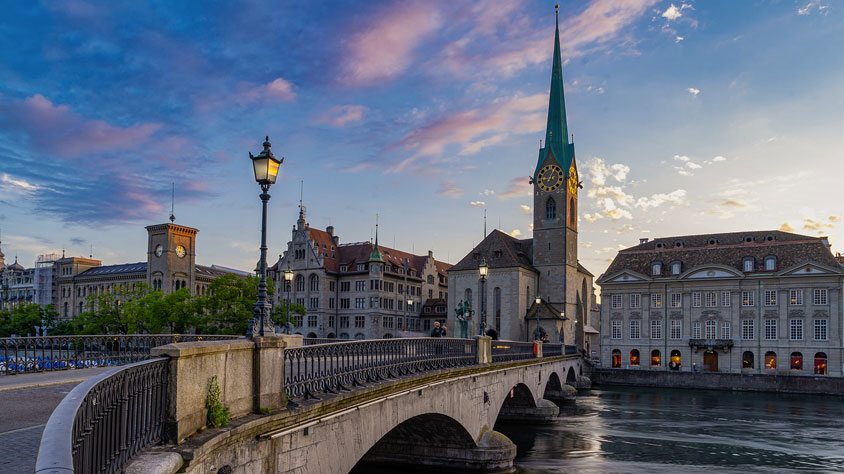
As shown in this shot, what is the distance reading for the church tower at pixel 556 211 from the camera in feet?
275

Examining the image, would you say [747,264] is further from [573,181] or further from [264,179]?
[264,179]

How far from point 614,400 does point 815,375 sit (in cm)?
2311

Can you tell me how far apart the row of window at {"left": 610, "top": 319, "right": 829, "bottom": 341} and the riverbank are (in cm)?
631

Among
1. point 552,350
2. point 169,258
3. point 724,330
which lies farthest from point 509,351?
Result: point 169,258

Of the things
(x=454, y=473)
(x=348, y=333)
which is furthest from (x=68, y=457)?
(x=348, y=333)

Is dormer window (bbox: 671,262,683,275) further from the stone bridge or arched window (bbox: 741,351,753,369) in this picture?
the stone bridge

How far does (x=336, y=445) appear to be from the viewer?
13953 millimetres

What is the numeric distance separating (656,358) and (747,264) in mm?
13940

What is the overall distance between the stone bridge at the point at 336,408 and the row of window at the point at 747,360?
4607 cm

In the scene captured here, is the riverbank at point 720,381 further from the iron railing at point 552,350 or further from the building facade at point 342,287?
the building facade at point 342,287

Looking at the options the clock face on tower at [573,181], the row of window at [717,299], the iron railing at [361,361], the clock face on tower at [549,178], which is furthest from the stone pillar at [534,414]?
the clock face on tower at [573,181]

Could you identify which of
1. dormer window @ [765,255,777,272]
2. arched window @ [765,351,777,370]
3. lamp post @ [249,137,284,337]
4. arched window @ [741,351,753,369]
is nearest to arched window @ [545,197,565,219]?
dormer window @ [765,255,777,272]

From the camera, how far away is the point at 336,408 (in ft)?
45.4

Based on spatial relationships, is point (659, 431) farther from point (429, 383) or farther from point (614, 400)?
point (429, 383)
